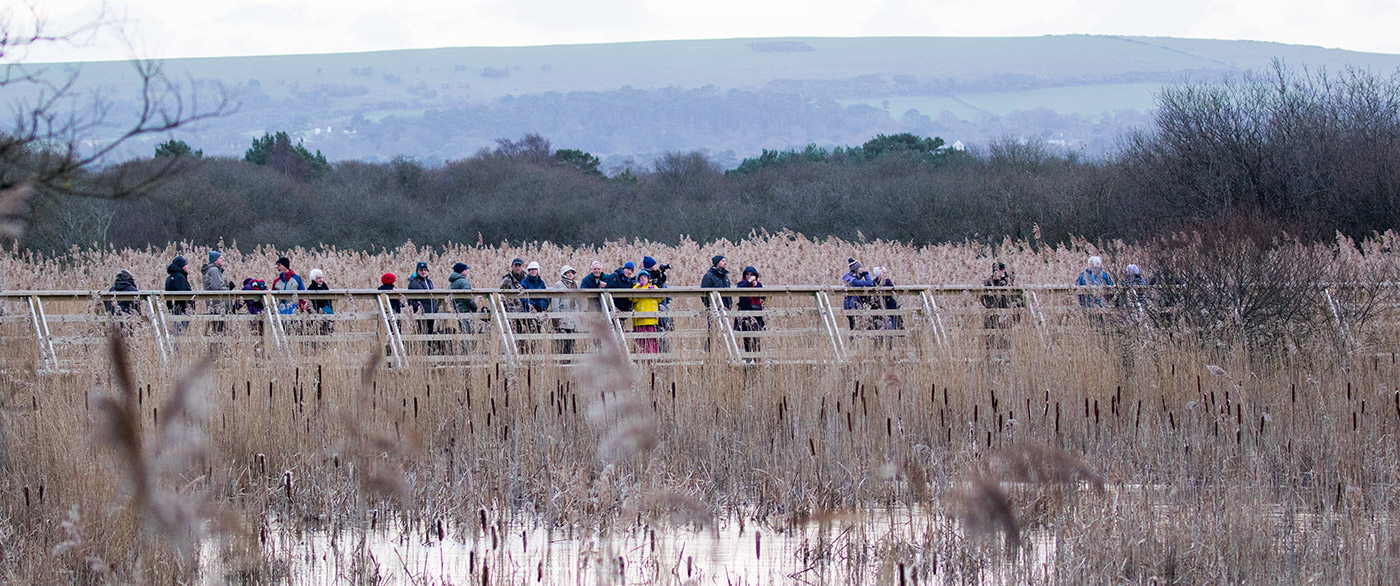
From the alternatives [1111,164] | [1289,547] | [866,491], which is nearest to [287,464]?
[866,491]

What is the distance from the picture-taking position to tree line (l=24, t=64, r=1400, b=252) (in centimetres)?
2750

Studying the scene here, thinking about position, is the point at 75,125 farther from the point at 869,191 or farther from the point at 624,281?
the point at 869,191

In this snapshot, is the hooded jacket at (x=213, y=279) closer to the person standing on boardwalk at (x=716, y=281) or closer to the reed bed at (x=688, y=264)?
the reed bed at (x=688, y=264)

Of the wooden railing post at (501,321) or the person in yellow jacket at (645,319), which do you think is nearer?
the wooden railing post at (501,321)

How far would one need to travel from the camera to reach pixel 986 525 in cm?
407

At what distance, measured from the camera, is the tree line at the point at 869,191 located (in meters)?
27.5

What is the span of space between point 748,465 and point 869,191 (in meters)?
43.5

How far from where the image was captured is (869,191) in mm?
49406

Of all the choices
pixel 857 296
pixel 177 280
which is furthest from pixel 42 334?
pixel 857 296

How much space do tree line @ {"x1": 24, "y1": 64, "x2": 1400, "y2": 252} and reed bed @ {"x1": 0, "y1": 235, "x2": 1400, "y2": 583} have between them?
111 inches

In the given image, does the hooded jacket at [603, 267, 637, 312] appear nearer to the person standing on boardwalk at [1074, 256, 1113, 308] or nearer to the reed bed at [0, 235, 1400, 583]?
the reed bed at [0, 235, 1400, 583]

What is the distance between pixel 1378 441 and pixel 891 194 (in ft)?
133

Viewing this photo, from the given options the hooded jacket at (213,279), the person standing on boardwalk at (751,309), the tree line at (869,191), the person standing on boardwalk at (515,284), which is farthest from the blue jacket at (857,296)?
the hooded jacket at (213,279)

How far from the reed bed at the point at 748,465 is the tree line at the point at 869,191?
2.81 metres
